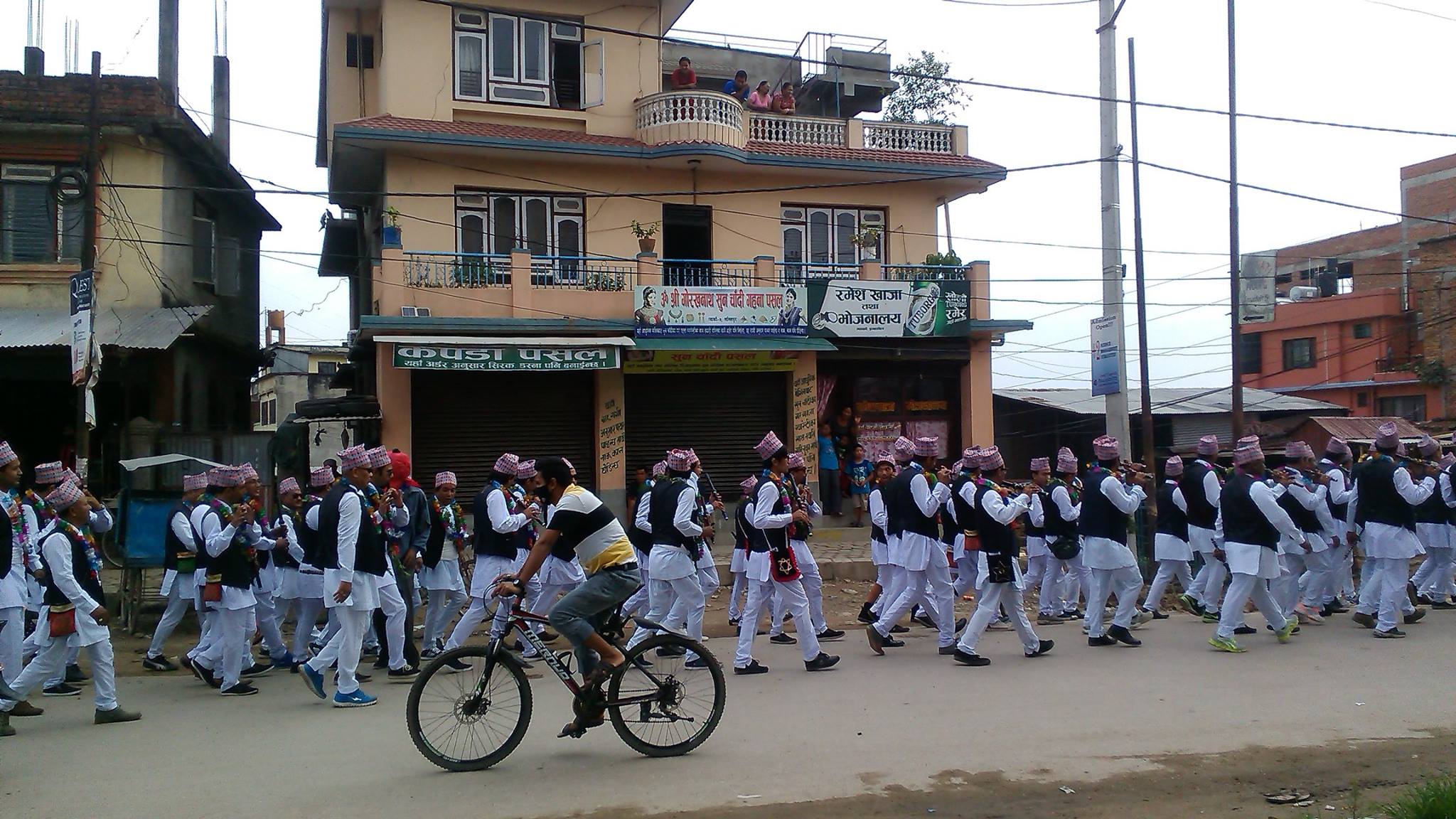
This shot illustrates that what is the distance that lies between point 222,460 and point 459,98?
318 inches

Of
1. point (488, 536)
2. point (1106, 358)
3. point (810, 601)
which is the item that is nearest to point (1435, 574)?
point (1106, 358)

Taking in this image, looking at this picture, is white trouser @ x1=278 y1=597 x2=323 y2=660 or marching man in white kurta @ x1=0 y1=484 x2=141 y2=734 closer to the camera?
marching man in white kurta @ x1=0 y1=484 x2=141 y2=734

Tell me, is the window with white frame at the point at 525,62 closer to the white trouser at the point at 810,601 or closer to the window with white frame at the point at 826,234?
the window with white frame at the point at 826,234

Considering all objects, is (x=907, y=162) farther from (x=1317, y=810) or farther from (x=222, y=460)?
(x=1317, y=810)

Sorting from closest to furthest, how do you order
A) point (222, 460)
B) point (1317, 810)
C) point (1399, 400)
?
point (1317, 810) < point (222, 460) < point (1399, 400)

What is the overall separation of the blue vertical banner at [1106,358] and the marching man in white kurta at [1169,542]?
7.21 ft

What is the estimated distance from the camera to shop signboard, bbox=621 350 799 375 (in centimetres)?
1931

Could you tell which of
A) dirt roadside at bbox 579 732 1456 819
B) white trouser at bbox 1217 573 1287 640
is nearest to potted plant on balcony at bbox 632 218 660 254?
white trouser at bbox 1217 573 1287 640

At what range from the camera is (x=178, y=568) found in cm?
984

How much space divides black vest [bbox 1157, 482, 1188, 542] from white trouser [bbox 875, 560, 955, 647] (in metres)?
3.11

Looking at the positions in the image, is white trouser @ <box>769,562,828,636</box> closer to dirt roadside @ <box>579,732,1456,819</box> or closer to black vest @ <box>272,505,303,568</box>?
dirt roadside @ <box>579,732,1456,819</box>

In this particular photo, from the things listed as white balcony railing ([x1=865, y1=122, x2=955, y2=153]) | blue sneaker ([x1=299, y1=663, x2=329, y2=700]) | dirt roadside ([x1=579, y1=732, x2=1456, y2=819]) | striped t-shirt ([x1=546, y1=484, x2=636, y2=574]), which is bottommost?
dirt roadside ([x1=579, y1=732, x2=1456, y2=819])

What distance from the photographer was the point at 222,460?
49.4ft

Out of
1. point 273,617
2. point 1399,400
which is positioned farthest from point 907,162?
point 1399,400
